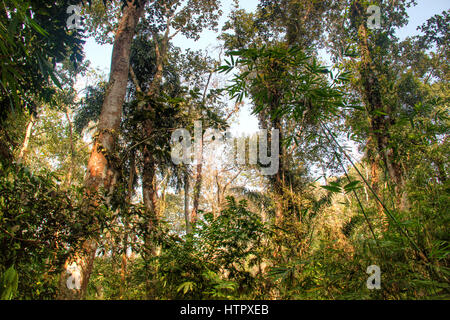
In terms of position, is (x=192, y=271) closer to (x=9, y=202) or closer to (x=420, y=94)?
(x=9, y=202)

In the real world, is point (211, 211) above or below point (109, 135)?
below

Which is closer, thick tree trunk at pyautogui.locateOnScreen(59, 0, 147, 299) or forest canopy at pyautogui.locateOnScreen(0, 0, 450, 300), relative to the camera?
forest canopy at pyautogui.locateOnScreen(0, 0, 450, 300)

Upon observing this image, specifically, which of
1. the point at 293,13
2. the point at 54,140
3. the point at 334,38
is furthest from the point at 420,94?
the point at 54,140

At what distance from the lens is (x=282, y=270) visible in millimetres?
1458

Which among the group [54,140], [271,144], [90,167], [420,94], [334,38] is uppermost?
[334,38]

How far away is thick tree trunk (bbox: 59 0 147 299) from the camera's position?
248 cm

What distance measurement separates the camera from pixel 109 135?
9.97 ft

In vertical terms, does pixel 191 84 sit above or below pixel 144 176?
above

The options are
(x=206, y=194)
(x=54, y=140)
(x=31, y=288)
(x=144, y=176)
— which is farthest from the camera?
(x=206, y=194)

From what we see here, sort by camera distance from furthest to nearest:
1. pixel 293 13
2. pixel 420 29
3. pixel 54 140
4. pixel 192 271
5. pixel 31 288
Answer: pixel 54 140 → pixel 420 29 → pixel 293 13 → pixel 192 271 → pixel 31 288

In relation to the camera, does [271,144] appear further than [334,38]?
No

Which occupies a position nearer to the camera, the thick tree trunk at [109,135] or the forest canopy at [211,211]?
the forest canopy at [211,211]

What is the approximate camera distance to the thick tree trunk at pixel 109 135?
2.48m

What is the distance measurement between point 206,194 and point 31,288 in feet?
50.1
